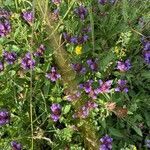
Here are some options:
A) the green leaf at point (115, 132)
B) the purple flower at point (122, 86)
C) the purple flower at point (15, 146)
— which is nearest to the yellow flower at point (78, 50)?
the purple flower at point (122, 86)

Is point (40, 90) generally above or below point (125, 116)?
above

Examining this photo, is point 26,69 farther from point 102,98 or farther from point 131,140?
point 131,140

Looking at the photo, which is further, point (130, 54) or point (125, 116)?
point (130, 54)

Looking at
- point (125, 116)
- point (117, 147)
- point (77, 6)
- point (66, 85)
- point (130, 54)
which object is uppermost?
Answer: point (77, 6)

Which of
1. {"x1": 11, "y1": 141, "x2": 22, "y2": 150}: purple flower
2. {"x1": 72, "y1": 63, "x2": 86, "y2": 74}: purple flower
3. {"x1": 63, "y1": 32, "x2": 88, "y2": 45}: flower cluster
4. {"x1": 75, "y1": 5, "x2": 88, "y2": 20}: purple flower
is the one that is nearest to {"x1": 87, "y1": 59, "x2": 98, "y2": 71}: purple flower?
{"x1": 72, "y1": 63, "x2": 86, "y2": 74}: purple flower

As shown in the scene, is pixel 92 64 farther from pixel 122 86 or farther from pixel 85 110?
pixel 85 110

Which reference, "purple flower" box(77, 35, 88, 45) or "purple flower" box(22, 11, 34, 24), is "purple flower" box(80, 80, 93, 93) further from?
"purple flower" box(22, 11, 34, 24)

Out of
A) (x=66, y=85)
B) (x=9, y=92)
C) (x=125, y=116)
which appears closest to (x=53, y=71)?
(x=66, y=85)
